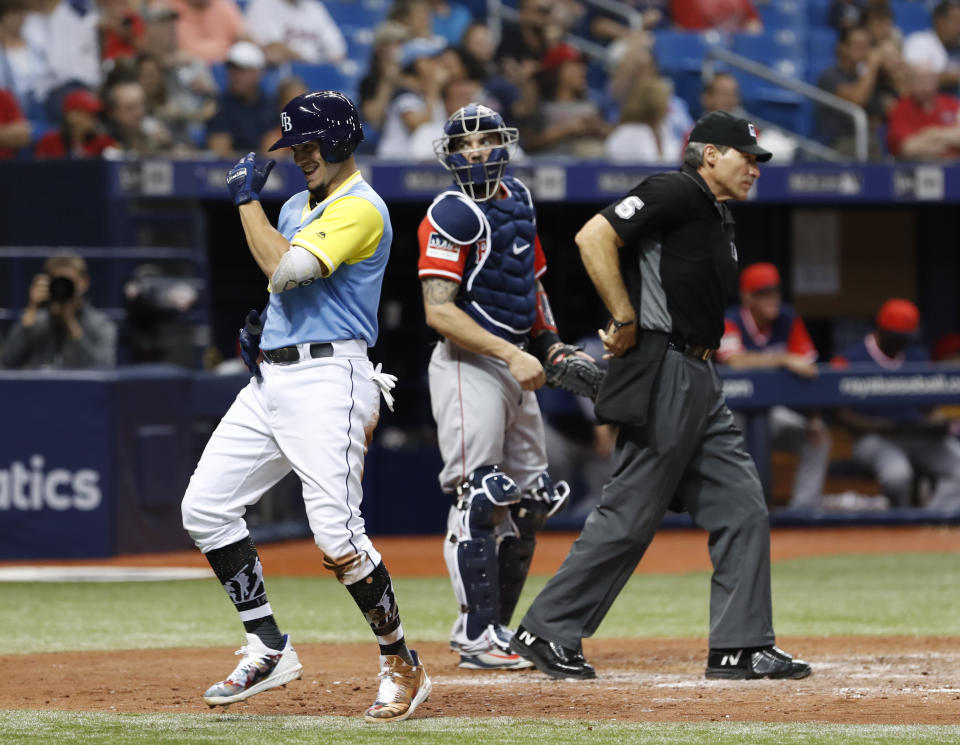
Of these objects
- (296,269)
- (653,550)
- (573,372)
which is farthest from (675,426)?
(653,550)

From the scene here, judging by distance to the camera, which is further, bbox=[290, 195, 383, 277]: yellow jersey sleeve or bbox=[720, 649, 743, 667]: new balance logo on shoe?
bbox=[720, 649, 743, 667]: new balance logo on shoe

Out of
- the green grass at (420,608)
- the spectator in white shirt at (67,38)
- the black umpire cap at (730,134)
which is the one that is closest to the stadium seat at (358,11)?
the spectator in white shirt at (67,38)

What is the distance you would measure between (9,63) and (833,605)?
24.4 ft

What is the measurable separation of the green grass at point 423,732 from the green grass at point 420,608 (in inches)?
79.0

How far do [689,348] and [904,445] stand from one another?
251 inches

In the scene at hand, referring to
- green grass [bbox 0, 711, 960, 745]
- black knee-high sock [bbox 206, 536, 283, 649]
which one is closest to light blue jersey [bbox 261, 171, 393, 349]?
black knee-high sock [bbox 206, 536, 283, 649]

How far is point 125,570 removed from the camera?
9094mm

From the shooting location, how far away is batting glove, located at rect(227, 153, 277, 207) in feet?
14.9

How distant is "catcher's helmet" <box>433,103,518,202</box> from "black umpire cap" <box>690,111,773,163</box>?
0.74 m

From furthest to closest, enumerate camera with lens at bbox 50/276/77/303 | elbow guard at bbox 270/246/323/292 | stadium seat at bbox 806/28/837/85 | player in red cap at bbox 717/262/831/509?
stadium seat at bbox 806/28/837/85 → player in red cap at bbox 717/262/831/509 → camera with lens at bbox 50/276/77/303 → elbow guard at bbox 270/246/323/292

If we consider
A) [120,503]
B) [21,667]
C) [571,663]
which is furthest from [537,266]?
[120,503]

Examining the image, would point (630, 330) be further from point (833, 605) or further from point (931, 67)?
point (931, 67)

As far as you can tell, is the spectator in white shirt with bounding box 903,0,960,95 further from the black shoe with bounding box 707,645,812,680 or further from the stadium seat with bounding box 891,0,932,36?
the black shoe with bounding box 707,645,812,680

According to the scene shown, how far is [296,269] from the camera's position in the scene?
4.40 m
